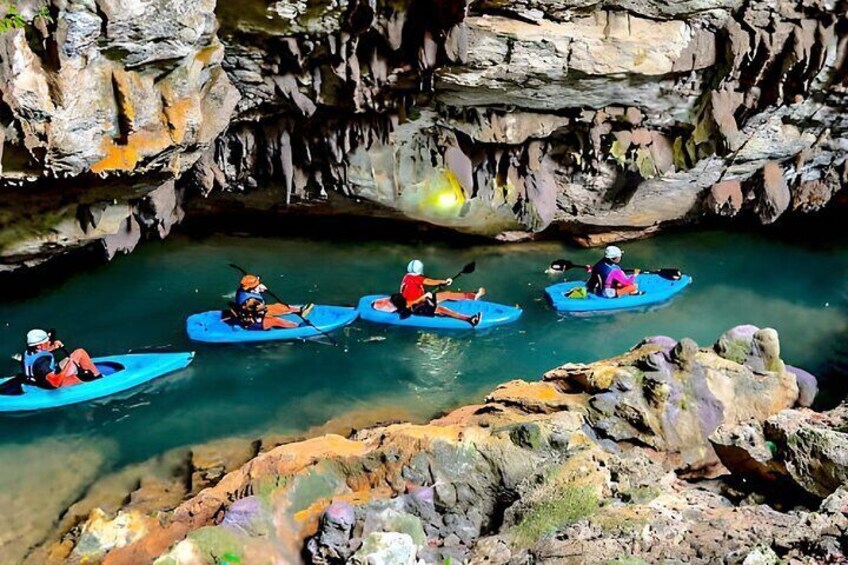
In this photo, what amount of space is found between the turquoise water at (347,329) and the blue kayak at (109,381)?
0.15m

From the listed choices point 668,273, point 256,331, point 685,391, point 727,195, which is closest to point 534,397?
point 685,391

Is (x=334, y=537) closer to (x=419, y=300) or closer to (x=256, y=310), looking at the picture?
(x=256, y=310)

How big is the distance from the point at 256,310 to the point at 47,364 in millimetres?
2755

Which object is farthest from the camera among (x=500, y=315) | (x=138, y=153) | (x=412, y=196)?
(x=412, y=196)

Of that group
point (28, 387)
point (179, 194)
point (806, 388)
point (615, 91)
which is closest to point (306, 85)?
point (179, 194)

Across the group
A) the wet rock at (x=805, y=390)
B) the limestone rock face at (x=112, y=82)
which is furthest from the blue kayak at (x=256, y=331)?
the wet rock at (x=805, y=390)

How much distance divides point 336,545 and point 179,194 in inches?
300

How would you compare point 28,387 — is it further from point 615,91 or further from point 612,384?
point 615,91

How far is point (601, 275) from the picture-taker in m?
11.2

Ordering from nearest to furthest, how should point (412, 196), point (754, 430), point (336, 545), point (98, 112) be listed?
point (336, 545) → point (754, 430) → point (98, 112) → point (412, 196)

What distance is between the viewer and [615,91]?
9.60 meters

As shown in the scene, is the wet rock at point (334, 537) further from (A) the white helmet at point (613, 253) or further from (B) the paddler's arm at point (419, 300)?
(A) the white helmet at point (613, 253)

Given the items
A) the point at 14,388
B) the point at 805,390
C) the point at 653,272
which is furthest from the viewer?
the point at 653,272

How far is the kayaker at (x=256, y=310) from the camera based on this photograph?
9.97 metres
